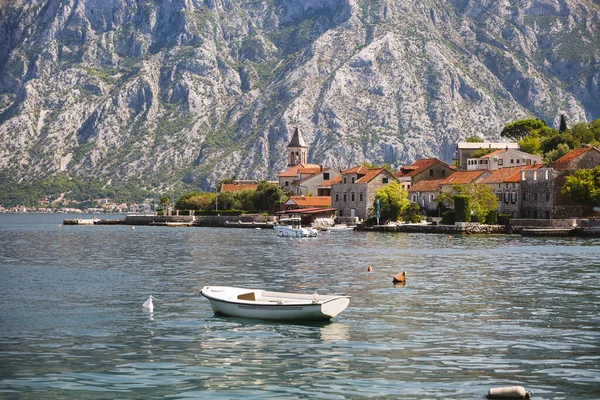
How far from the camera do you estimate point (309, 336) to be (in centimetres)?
3622

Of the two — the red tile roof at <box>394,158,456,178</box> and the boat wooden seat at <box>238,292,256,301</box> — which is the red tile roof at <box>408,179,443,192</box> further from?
the boat wooden seat at <box>238,292,256,301</box>

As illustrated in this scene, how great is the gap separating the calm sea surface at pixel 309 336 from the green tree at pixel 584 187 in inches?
2646

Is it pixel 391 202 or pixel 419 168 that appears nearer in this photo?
pixel 391 202

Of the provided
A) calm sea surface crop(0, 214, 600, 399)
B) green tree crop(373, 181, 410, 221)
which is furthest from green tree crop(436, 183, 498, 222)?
calm sea surface crop(0, 214, 600, 399)

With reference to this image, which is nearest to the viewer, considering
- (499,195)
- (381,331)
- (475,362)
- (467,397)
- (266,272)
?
(467,397)

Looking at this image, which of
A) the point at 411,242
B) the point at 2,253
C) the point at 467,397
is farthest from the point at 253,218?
the point at 467,397

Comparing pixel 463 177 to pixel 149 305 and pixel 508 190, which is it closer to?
pixel 508 190

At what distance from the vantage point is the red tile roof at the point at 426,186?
172 metres

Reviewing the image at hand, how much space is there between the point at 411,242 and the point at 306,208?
8239cm

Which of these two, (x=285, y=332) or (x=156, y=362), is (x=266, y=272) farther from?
(x=156, y=362)

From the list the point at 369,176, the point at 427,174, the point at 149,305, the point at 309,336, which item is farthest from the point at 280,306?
the point at 427,174

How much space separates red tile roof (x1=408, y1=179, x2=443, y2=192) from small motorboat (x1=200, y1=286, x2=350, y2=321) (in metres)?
133

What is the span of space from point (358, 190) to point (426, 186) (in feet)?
48.5

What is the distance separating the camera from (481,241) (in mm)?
116312
